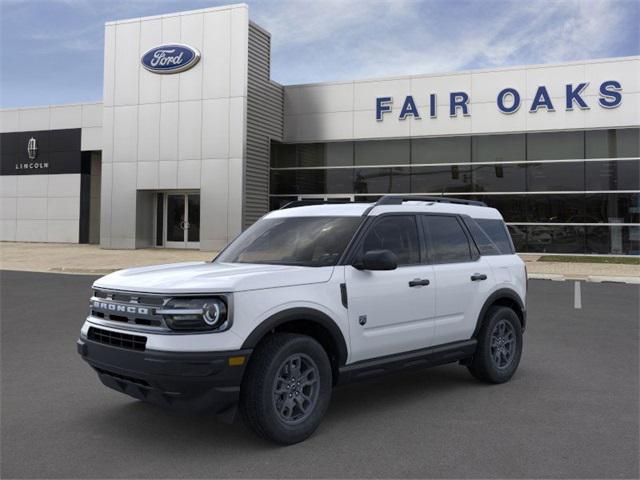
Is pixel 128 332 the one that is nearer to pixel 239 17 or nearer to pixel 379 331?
pixel 379 331

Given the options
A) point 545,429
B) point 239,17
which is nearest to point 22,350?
point 545,429

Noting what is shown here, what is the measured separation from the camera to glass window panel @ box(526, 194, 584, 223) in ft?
77.8

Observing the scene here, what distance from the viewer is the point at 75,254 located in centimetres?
2511

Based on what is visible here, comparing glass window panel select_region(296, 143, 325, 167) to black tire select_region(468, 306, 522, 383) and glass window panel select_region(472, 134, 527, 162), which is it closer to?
glass window panel select_region(472, 134, 527, 162)

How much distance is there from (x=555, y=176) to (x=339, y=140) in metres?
9.02

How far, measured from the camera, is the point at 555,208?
23984 millimetres

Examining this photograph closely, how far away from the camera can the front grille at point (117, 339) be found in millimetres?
4180

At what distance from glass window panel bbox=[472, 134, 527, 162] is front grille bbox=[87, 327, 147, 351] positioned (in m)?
22.4

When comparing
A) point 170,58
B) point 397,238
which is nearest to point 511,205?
point 170,58

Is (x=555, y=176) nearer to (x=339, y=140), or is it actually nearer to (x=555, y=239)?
(x=555, y=239)

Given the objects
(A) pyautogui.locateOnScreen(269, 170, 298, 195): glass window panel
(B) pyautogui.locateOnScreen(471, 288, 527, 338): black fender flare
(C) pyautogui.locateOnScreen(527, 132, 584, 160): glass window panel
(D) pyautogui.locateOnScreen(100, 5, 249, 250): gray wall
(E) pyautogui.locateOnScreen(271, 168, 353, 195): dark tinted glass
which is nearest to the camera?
(B) pyautogui.locateOnScreen(471, 288, 527, 338): black fender flare

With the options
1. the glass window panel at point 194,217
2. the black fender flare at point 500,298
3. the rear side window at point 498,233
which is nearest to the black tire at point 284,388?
the black fender flare at point 500,298

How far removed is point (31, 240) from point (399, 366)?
3304cm

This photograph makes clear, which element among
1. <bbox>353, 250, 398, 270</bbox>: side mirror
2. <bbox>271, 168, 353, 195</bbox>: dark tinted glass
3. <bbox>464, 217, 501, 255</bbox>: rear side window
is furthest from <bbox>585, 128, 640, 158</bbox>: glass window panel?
<bbox>353, 250, 398, 270</bbox>: side mirror
